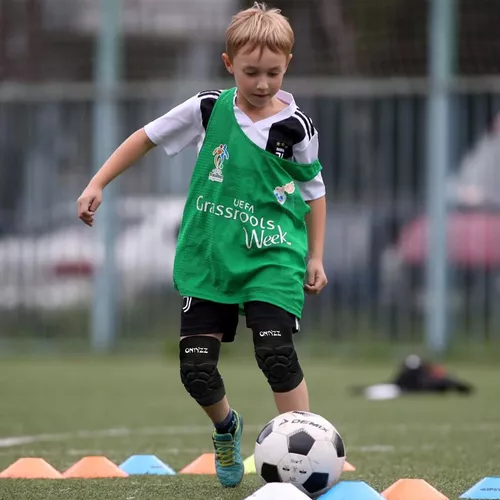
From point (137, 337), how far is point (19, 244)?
1601 mm

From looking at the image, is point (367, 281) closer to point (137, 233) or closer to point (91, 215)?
point (137, 233)

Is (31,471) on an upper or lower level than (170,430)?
upper

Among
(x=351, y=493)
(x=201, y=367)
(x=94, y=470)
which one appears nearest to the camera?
(x=351, y=493)

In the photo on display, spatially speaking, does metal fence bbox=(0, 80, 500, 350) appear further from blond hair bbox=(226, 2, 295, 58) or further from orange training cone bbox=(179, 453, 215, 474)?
blond hair bbox=(226, 2, 295, 58)

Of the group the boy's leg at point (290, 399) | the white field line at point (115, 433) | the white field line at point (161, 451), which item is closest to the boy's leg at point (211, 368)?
the boy's leg at point (290, 399)

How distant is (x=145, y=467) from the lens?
228 inches

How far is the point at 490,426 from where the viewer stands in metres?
8.20

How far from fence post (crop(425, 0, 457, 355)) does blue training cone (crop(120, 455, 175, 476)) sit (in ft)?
27.0

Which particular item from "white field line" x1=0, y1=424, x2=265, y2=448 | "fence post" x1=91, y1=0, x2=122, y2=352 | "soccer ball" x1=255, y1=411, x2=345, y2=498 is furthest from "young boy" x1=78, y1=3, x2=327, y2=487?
"fence post" x1=91, y1=0, x2=122, y2=352

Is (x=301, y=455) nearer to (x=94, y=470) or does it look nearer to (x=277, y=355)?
(x=277, y=355)

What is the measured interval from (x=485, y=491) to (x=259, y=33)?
1.86m

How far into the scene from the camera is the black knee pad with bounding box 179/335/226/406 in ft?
16.9

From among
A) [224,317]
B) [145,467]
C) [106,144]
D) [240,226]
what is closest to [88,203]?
[240,226]

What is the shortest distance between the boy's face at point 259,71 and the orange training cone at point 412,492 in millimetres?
1510
